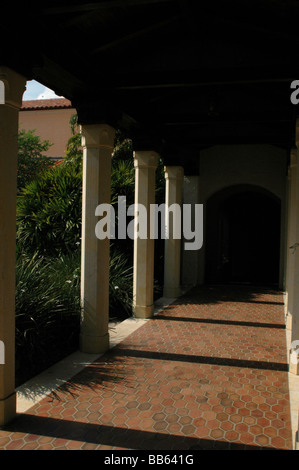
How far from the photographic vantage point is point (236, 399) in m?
4.90

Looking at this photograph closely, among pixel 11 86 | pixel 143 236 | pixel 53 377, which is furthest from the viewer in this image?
pixel 143 236

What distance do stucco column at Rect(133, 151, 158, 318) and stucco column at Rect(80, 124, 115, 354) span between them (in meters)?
2.09

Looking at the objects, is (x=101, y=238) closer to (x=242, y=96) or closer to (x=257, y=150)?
(x=242, y=96)

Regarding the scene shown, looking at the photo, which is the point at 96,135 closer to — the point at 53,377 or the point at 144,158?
the point at 144,158

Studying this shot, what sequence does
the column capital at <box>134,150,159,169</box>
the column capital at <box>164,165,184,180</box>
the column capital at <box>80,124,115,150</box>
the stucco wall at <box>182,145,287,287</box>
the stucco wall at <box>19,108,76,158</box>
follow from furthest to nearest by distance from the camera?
the stucco wall at <box>19,108,76,158</box> < the stucco wall at <box>182,145,287,287</box> < the column capital at <box>164,165,184,180</box> < the column capital at <box>134,150,159,169</box> < the column capital at <box>80,124,115,150</box>

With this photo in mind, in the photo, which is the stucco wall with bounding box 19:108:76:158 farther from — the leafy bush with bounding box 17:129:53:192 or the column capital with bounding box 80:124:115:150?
the column capital with bounding box 80:124:115:150

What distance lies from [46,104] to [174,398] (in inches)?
947

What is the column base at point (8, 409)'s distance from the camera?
4.13 meters

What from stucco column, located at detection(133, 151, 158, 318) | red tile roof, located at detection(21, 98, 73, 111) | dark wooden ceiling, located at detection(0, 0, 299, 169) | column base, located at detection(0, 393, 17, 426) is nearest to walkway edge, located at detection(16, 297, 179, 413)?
column base, located at detection(0, 393, 17, 426)

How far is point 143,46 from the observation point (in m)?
6.06

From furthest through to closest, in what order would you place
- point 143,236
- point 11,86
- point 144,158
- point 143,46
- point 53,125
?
1. point 53,125
2. point 143,236
3. point 144,158
4. point 143,46
5. point 11,86

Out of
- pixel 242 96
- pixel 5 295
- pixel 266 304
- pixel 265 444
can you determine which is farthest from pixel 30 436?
pixel 266 304

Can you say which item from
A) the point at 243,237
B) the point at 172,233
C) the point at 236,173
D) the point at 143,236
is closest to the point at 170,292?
the point at 172,233

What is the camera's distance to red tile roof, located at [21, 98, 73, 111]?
2536 cm
